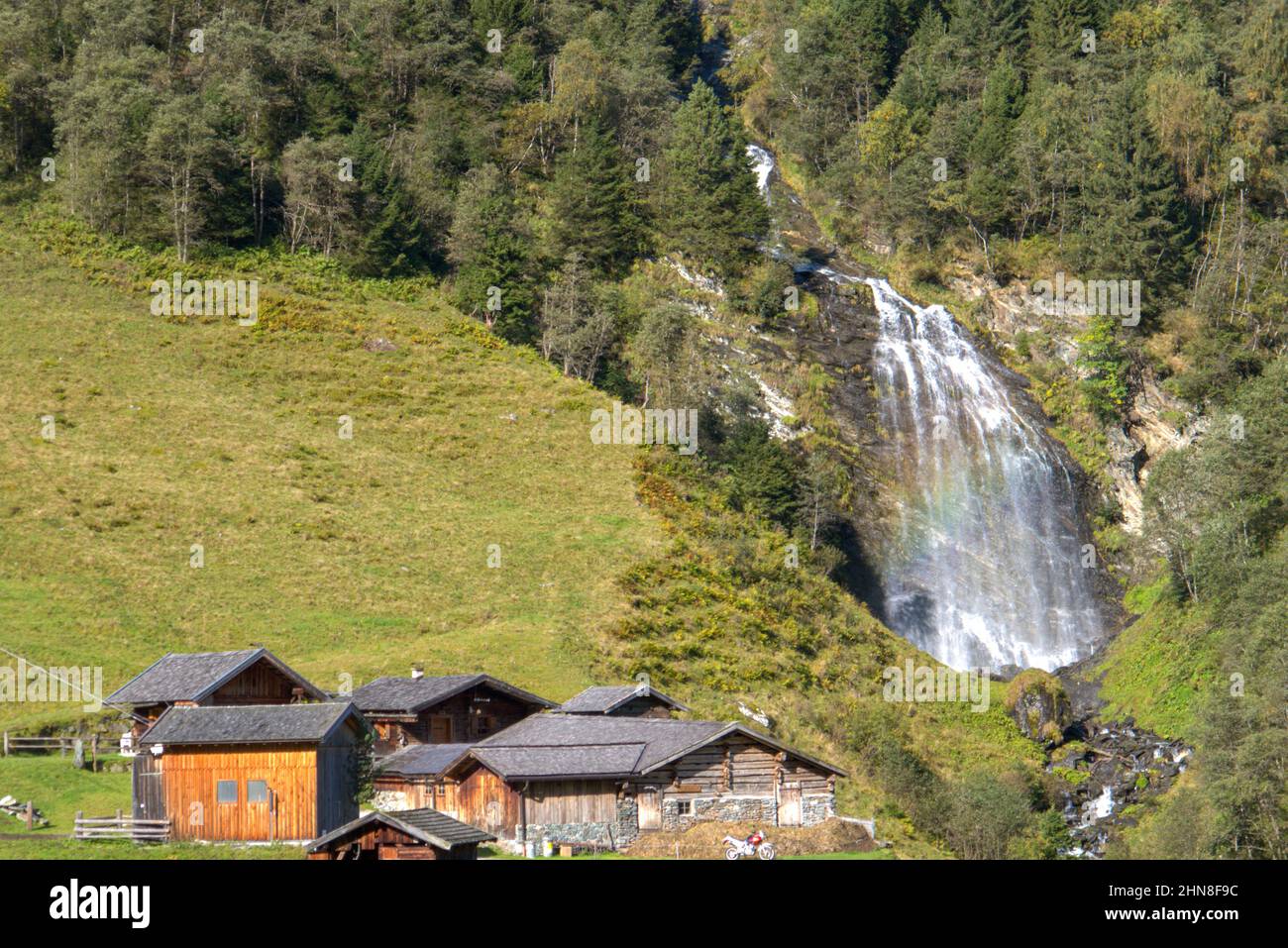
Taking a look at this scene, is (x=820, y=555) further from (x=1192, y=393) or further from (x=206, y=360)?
(x=206, y=360)

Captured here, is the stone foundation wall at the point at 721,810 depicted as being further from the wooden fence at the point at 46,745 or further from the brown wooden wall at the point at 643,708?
the wooden fence at the point at 46,745

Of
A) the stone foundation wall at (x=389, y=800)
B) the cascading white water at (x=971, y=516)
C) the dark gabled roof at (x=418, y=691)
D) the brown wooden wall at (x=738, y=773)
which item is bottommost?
the stone foundation wall at (x=389, y=800)

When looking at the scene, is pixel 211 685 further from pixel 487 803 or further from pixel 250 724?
pixel 487 803

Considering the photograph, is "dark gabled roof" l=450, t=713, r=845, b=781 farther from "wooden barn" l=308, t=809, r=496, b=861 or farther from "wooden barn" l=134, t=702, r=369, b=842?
"wooden barn" l=308, t=809, r=496, b=861

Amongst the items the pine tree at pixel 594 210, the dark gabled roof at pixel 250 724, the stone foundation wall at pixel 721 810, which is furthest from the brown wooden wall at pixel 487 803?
the pine tree at pixel 594 210

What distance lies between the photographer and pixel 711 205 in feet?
338

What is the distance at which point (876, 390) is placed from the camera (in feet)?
314

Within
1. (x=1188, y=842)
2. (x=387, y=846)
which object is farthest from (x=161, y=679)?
(x=1188, y=842)

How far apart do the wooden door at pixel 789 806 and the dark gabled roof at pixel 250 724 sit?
1477 centimetres

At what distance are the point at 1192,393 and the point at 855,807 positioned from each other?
5343 cm

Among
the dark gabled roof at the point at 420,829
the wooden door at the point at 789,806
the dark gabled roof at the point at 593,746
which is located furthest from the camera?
the wooden door at the point at 789,806

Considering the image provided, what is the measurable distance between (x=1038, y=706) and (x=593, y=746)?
96.2ft

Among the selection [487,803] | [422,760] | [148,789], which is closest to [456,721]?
[422,760]

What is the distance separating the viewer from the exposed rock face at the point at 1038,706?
68.2 metres
